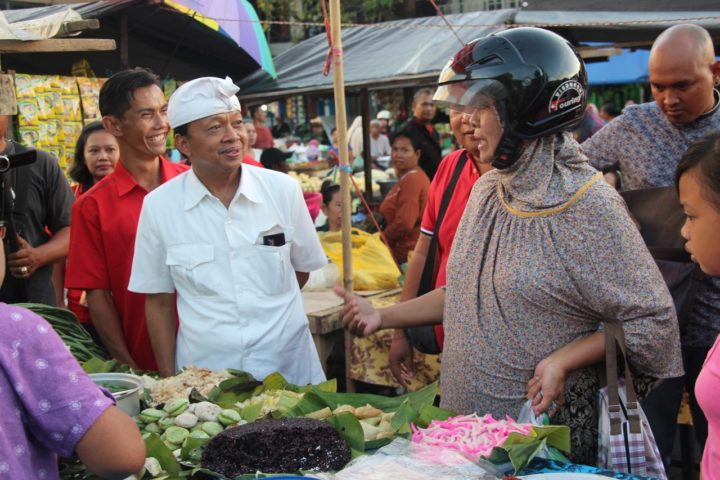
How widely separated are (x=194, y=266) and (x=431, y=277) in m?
0.97

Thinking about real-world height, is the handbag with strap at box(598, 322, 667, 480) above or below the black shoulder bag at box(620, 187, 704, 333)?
below

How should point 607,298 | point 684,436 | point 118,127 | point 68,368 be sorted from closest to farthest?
point 68,368 < point 607,298 < point 118,127 < point 684,436

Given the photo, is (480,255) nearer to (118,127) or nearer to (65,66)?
(118,127)

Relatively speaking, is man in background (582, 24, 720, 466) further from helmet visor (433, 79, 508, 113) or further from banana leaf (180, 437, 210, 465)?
banana leaf (180, 437, 210, 465)

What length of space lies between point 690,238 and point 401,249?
13.5 feet

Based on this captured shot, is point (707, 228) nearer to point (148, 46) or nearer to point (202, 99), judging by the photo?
point (202, 99)

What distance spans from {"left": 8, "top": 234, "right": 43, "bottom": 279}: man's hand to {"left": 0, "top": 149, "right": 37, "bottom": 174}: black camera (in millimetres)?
1882

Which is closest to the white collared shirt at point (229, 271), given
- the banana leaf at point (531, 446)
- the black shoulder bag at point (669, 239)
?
the banana leaf at point (531, 446)

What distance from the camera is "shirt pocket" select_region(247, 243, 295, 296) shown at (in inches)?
111

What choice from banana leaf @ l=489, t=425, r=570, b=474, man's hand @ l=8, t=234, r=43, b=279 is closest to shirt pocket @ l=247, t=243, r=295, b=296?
banana leaf @ l=489, t=425, r=570, b=474

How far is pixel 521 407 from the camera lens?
2.22m

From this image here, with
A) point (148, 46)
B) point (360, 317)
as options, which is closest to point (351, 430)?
point (360, 317)

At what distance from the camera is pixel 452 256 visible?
2449 mm

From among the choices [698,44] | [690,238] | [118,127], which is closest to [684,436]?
[698,44]
